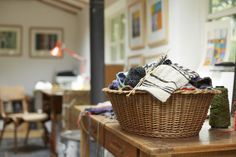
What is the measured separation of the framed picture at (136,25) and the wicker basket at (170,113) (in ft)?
6.65

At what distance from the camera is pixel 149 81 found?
123 centimetres

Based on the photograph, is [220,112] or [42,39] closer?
[220,112]

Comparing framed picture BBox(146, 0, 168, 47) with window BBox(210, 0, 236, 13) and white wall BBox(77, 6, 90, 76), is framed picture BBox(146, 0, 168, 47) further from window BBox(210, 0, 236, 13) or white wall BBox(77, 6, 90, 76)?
white wall BBox(77, 6, 90, 76)

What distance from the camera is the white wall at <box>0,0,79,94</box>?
6.76 m

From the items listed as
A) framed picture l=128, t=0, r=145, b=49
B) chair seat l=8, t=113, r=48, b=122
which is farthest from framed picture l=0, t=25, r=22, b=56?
framed picture l=128, t=0, r=145, b=49

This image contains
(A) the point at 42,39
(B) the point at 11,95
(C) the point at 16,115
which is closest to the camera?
(C) the point at 16,115

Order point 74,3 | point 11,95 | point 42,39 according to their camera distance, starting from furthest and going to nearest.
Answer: point 42,39 < point 74,3 < point 11,95

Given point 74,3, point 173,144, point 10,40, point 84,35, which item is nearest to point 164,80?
point 173,144

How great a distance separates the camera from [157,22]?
9.66 feet

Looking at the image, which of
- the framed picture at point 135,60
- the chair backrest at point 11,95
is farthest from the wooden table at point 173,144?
the chair backrest at point 11,95

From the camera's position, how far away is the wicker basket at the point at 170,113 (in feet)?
3.96

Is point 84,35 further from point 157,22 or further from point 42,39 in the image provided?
point 157,22

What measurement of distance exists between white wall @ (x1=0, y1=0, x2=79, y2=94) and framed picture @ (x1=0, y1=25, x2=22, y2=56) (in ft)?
0.26

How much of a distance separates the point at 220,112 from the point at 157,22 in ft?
5.22
